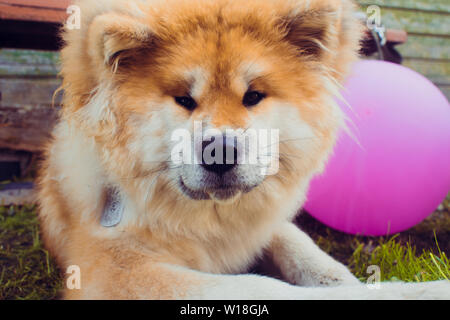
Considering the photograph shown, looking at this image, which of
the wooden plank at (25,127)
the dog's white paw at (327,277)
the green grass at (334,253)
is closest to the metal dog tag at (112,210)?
the green grass at (334,253)

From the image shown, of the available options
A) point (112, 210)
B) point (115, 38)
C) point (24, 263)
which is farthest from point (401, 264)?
point (24, 263)

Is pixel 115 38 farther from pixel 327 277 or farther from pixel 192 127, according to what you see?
pixel 327 277

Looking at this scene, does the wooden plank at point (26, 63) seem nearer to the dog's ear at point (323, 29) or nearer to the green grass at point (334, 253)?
the green grass at point (334, 253)

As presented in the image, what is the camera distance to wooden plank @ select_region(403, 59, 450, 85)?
5.27 metres

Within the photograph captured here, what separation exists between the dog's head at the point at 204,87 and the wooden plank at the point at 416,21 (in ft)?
11.9

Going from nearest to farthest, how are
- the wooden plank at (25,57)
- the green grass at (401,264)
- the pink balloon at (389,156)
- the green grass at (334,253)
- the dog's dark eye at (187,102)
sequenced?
the dog's dark eye at (187,102)
the green grass at (401,264)
the green grass at (334,253)
the pink balloon at (389,156)
the wooden plank at (25,57)

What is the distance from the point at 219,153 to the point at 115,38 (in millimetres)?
598

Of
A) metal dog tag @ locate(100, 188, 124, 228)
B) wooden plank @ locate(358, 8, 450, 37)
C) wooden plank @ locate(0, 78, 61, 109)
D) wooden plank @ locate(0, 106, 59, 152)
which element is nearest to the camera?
metal dog tag @ locate(100, 188, 124, 228)

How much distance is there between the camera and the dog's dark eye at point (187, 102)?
1690 millimetres

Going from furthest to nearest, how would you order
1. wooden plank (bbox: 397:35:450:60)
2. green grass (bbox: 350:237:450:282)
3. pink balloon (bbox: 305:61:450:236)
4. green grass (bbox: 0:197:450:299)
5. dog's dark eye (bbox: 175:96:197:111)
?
1. wooden plank (bbox: 397:35:450:60)
2. pink balloon (bbox: 305:61:450:236)
3. green grass (bbox: 0:197:450:299)
4. green grass (bbox: 350:237:450:282)
5. dog's dark eye (bbox: 175:96:197:111)

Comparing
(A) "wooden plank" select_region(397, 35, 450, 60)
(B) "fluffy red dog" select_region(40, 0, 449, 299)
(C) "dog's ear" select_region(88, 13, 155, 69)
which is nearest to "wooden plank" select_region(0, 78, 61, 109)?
(B) "fluffy red dog" select_region(40, 0, 449, 299)

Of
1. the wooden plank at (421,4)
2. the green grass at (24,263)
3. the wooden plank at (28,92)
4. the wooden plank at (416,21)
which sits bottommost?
the green grass at (24,263)

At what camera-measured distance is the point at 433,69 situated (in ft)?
17.5

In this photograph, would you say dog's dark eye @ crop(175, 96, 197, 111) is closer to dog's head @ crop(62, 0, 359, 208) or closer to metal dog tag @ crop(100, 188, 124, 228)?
dog's head @ crop(62, 0, 359, 208)
